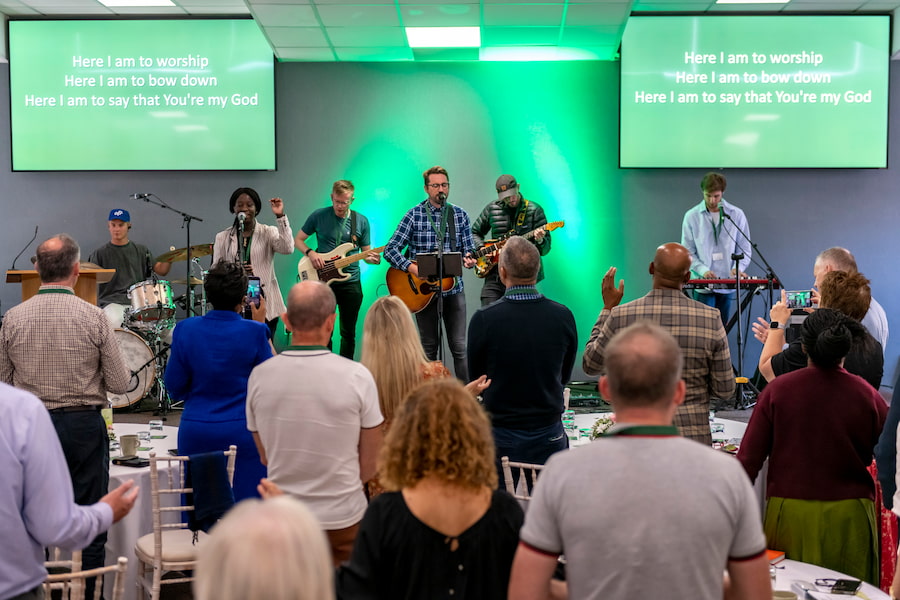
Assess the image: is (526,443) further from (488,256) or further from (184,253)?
(184,253)

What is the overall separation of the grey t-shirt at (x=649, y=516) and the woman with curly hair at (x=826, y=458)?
1.44 meters

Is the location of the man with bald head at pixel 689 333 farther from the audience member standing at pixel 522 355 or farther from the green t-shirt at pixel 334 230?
the green t-shirt at pixel 334 230

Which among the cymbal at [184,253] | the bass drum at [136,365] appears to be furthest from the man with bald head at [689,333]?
the bass drum at [136,365]

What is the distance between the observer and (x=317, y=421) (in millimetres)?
2750

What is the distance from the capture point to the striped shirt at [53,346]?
11.3ft

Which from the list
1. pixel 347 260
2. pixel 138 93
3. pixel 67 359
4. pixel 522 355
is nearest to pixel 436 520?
pixel 522 355

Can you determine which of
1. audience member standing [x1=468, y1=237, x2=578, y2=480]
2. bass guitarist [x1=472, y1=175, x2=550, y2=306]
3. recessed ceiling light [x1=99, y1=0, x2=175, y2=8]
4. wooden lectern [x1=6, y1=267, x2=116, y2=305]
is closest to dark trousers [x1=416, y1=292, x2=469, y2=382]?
bass guitarist [x1=472, y1=175, x2=550, y2=306]

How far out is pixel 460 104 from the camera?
8.99 m

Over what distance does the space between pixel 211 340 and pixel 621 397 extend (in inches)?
86.5

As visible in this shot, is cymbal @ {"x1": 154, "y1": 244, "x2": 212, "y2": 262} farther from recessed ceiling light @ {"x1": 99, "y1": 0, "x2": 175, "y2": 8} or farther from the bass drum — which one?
recessed ceiling light @ {"x1": 99, "y1": 0, "x2": 175, "y2": 8}

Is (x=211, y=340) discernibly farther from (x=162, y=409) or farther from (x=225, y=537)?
(x=162, y=409)

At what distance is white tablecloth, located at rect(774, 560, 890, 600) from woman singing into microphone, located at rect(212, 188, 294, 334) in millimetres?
4987

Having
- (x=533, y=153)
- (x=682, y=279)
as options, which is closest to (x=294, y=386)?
(x=682, y=279)

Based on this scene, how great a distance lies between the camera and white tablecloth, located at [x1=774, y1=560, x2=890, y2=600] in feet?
7.83
